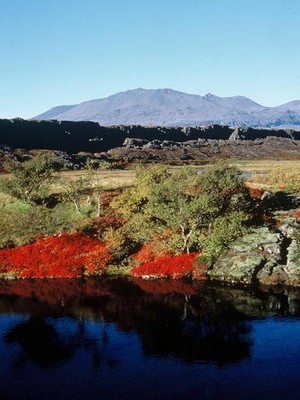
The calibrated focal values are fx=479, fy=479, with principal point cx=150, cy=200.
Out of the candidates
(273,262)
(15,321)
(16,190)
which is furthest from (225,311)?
(16,190)

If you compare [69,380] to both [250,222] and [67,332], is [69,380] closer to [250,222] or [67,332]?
[67,332]

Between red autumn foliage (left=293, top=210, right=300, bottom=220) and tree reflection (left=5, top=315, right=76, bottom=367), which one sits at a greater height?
red autumn foliage (left=293, top=210, right=300, bottom=220)

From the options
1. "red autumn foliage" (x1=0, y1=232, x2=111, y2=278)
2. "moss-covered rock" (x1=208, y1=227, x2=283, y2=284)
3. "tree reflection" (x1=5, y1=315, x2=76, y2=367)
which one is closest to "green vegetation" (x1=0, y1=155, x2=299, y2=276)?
"moss-covered rock" (x1=208, y1=227, x2=283, y2=284)

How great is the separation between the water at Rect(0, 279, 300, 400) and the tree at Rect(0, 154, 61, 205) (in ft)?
82.8

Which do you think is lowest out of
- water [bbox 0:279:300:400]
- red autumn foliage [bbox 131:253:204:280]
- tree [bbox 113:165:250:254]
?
water [bbox 0:279:300:400]

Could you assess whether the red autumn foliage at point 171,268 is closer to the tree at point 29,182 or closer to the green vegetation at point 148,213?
the green vegetation at point 148,213

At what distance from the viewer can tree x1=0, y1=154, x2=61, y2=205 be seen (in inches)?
3290

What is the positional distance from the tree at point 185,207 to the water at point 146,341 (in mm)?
8763

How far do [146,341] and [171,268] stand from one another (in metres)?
19.6

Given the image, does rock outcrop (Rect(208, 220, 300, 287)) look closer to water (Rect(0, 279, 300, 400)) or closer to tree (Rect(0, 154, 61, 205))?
water (Rect(0, 279, 300, 400))

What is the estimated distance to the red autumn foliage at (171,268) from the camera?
6256 centimetres

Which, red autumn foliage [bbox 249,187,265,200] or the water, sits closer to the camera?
the water

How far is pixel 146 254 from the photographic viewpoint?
66.8m

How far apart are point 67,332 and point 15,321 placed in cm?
684
